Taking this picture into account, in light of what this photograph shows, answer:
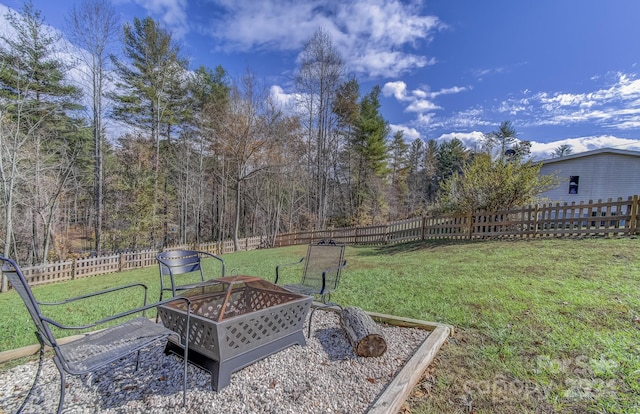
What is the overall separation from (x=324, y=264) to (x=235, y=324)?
1894 mm

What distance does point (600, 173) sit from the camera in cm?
1358

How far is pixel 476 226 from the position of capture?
8.63m

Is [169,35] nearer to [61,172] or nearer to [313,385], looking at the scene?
[61,172]

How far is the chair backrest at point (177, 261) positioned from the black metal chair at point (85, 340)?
30.7 inches

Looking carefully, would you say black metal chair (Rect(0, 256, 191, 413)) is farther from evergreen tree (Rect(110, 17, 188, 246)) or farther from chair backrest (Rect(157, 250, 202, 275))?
evergreen tree (Rect(110, 17, 188, 246))

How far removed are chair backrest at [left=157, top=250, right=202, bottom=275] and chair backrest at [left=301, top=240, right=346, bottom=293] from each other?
1423 millimetres

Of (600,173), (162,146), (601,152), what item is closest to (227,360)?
(162,146)

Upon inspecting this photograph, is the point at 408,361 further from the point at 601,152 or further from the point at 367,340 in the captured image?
the point at 601,152

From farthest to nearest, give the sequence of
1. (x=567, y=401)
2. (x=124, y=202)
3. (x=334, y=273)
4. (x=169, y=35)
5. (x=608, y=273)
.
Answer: (x=169, y=35), (x=124, y=202), (x=608, y=273), (x=334, y=273), (x=567, y=401)

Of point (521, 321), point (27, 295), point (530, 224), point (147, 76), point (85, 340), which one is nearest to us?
point (27, 295)

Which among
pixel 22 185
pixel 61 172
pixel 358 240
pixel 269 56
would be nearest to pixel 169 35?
pixel 269 56

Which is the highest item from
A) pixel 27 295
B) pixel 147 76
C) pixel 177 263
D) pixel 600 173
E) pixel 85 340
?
pixel 147 76

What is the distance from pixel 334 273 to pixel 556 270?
150 inches

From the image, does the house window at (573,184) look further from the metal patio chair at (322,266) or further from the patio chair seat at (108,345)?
the patio chair seat at (108,345)
